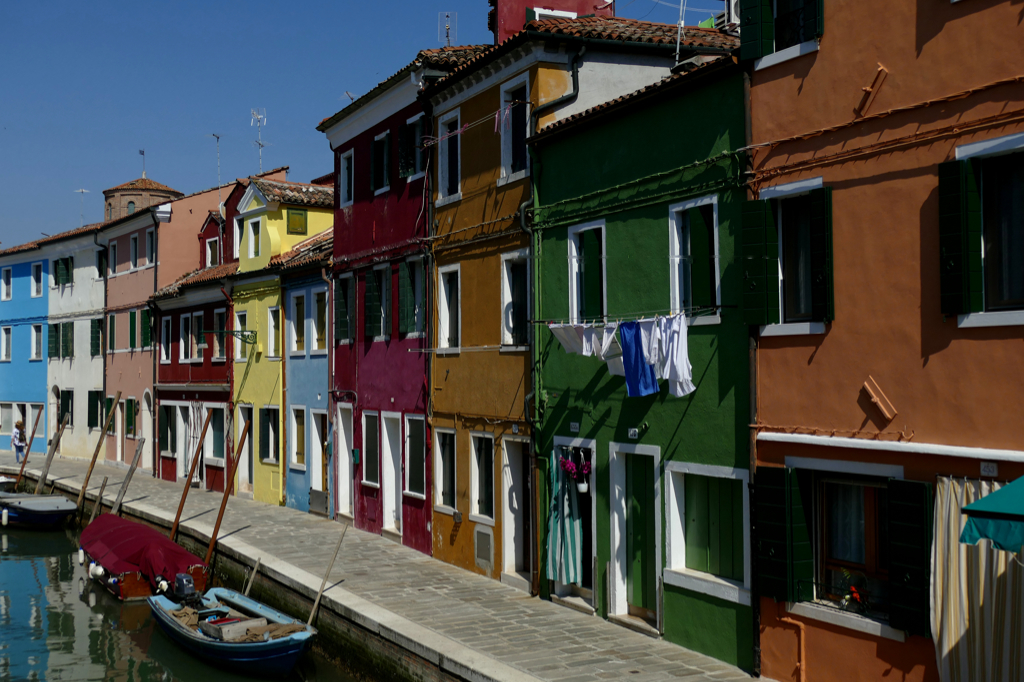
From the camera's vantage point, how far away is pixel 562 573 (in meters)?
14.8

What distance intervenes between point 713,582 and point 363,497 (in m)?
12.2

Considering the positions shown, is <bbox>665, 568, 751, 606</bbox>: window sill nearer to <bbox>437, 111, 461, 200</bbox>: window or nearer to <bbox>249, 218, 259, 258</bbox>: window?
<bbox>437, 111, 461, 200</bbox>: window

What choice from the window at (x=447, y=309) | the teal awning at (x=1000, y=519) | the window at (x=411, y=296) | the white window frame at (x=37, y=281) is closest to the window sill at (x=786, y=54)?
the teal awning at (x=1000, y=519)

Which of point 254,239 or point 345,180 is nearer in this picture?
point 345,180

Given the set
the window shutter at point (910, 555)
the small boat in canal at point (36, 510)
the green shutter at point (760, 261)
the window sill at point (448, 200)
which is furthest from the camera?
the small boat in canal at point (36, 510)

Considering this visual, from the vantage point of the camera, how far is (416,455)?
797 inches

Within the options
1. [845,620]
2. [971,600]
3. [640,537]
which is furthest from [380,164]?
[971,600]

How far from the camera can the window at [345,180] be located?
78.5ft

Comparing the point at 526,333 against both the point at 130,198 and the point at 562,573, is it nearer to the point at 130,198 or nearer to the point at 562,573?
the point at 562,573

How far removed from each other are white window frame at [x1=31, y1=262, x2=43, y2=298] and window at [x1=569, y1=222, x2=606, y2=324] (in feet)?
124

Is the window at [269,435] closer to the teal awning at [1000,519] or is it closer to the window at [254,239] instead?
the window at [254,239]

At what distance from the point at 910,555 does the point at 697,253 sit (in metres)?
4.36

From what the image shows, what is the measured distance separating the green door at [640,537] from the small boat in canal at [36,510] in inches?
869

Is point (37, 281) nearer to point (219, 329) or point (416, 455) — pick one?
point (219, 329)
